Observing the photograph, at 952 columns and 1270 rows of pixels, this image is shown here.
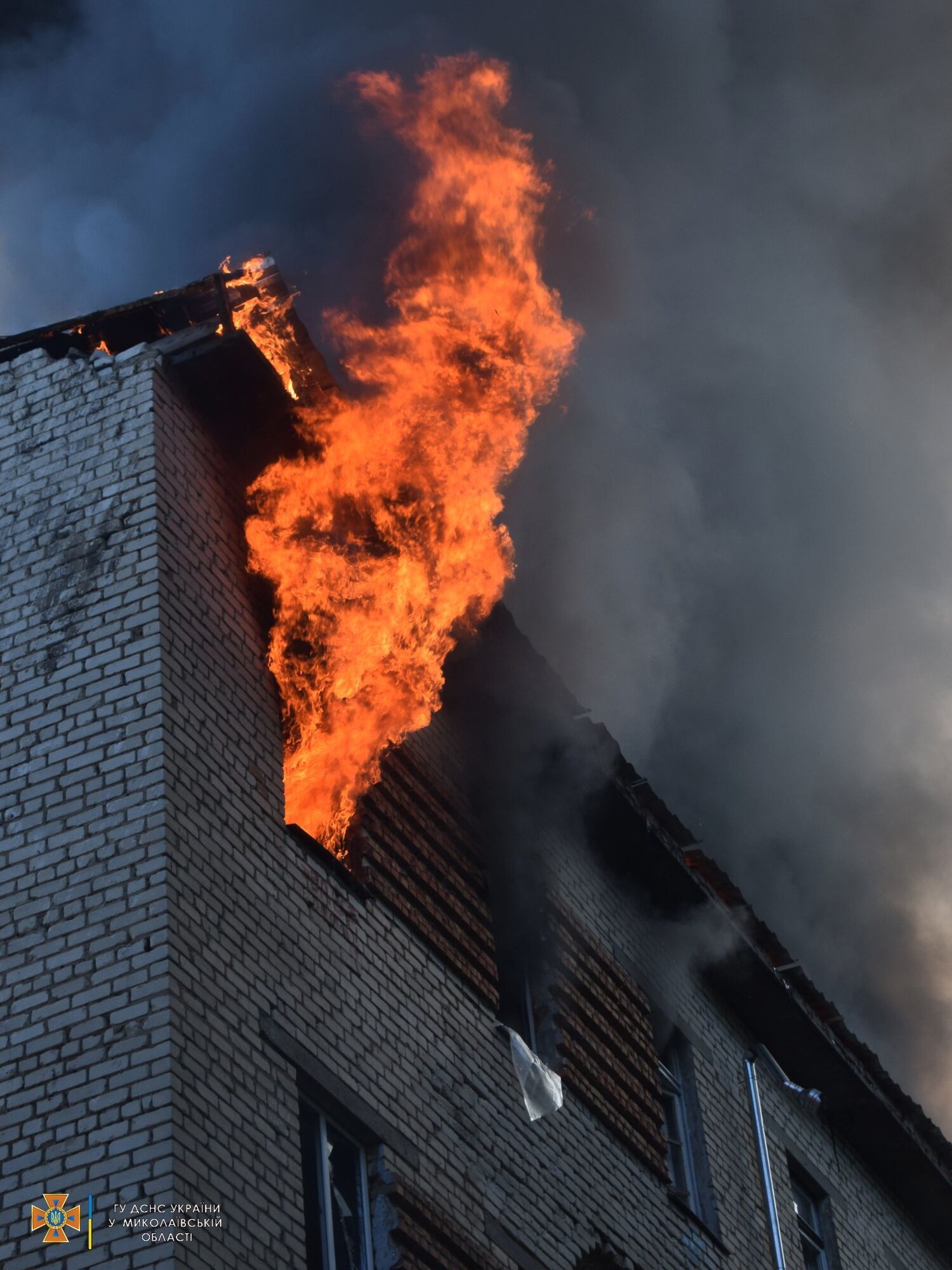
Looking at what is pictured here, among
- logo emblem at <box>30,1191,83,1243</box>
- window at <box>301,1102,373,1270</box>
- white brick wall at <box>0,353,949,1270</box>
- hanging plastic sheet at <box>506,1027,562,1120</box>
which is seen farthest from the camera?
hanging plastic sheet at <box>506,1027,562,1120</box>

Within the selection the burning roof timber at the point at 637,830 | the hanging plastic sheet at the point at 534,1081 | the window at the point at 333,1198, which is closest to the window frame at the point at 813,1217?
the burning roof timber at the point at 637,830

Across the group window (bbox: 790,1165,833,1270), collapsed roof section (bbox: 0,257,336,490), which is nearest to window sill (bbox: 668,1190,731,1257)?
window (bbox: 790,1165,833,1270)

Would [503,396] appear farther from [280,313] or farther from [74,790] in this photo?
[74,790]

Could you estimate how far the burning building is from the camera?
8219 millimetres

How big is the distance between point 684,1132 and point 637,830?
2.52m

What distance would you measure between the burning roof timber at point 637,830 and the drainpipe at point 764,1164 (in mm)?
695

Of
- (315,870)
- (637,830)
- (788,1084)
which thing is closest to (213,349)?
(315,870)

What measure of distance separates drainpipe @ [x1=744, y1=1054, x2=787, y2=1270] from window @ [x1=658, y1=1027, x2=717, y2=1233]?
104 cm

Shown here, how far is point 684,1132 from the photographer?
563 inches

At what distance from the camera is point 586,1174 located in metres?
11.9

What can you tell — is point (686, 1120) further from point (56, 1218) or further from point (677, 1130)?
point (56, 1218)

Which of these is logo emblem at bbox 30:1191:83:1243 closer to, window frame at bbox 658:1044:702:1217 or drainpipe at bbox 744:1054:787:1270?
window frame at bbox 658:1044:702:1217

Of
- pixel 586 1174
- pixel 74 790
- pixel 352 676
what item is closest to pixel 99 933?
pixel 74 790

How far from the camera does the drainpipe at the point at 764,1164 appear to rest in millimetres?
14477
